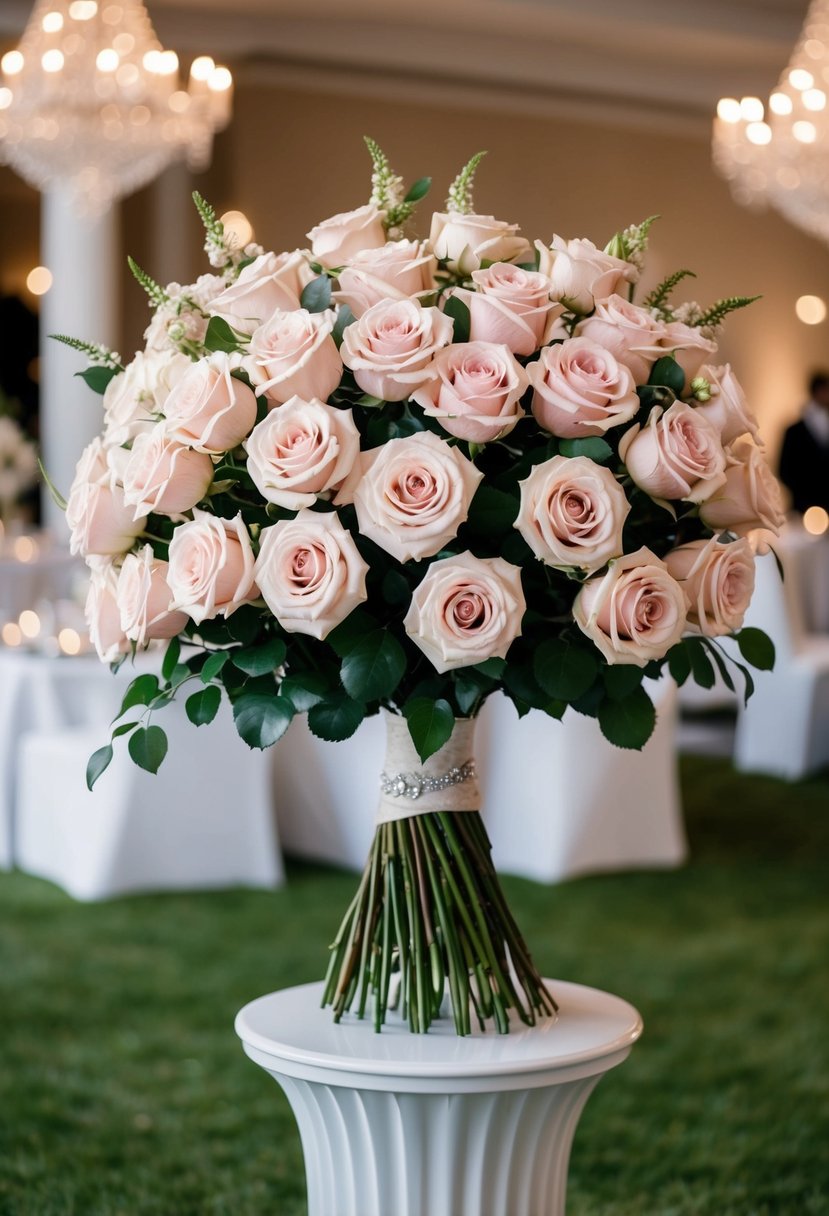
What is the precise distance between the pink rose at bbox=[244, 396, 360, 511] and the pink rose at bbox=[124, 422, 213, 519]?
7cm

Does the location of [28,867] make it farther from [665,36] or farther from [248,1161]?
[665,36]

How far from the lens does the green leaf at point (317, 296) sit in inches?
60.1

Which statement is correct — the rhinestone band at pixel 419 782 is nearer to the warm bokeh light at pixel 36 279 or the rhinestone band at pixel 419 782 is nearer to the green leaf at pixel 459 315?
the green leaf at pixel 459 315

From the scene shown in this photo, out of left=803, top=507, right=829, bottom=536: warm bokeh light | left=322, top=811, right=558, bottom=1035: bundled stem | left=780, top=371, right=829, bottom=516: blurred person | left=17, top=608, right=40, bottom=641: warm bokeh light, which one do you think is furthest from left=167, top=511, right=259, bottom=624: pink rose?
left=780, top=371, right=829, bottom=516: blurred person

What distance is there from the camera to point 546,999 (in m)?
1.71

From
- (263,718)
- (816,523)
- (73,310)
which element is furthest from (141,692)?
(73,310)

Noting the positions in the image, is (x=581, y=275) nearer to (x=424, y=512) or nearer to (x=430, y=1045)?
(x=424, y=512)

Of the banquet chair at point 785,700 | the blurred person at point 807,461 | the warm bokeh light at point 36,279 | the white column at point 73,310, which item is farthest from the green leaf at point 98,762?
the warm bokeh light at point 36,279

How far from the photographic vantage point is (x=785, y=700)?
23.0 ft

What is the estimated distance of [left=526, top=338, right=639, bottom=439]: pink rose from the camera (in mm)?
1427

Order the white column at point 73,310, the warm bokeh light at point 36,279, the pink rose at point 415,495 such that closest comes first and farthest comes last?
the pink rose at point 415,495 < the white column at point 73,310 < the warm bokeh light at point 36,279

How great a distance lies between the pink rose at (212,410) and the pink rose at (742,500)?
1.47ft

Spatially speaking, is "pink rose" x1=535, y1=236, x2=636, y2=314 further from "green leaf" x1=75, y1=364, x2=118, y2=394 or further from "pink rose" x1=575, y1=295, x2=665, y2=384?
"green leaf" x1=75, y1=364, x2=118, y2=394

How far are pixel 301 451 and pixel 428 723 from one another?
0.29 metres
